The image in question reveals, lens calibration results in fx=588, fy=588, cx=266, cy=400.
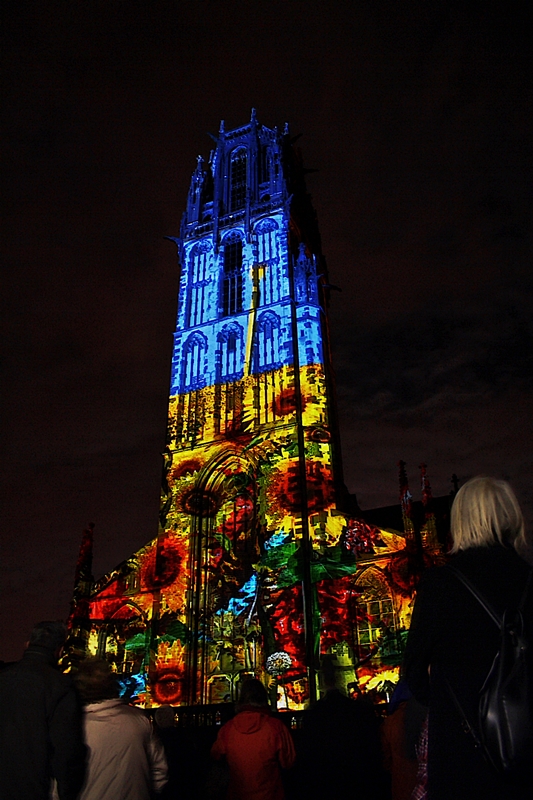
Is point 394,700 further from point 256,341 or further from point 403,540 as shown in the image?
point 256,341

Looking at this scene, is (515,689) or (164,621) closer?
(515,689)

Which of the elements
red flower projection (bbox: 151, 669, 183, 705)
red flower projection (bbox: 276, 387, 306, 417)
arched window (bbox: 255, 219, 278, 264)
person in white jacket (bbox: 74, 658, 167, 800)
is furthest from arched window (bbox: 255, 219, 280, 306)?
person in white jacket (bbox: 74, 658, 167, 800)

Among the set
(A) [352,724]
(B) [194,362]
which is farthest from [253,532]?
(A) [352,724]

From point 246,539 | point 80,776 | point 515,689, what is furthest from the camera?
point 246,539

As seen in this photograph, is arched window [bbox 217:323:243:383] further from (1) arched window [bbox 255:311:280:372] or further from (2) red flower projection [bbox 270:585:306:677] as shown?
(2) red flower projection [bbox 270:585:306:677]

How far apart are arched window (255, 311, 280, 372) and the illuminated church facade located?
54 millimetres

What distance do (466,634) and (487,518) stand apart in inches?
19.3

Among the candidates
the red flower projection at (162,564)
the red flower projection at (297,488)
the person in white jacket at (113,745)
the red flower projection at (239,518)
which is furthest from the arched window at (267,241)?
the person in white jacket at (113,745)

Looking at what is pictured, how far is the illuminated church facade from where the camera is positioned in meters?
20.0

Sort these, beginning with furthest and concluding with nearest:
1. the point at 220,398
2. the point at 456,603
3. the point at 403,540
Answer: the point at 220,398 < the point at 403,540 < the point at 456,603

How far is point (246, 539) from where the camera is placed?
22.7m

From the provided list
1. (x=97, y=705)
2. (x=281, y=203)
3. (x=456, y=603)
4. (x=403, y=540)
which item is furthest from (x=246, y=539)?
(x=456, y=603)

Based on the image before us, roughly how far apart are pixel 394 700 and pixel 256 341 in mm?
22698

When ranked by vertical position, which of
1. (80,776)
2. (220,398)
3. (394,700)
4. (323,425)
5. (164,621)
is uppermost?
(220,398)
